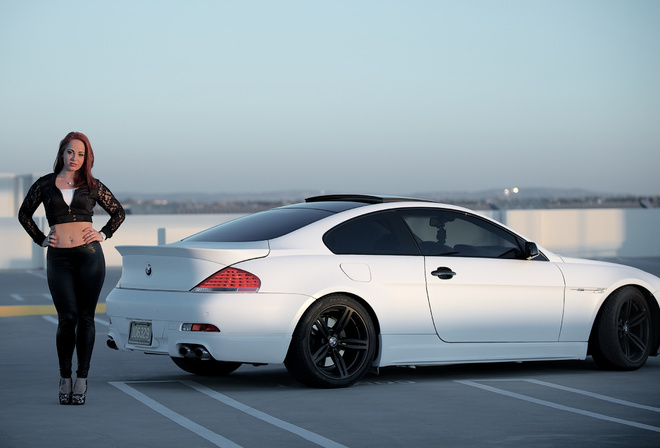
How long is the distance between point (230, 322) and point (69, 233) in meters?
1.21

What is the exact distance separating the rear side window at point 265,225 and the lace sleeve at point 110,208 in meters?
0.85

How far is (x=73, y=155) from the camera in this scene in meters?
7.70

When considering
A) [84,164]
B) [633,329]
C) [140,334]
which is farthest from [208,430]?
[633,329]

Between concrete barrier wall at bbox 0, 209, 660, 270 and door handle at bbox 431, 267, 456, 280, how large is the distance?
1792 cm

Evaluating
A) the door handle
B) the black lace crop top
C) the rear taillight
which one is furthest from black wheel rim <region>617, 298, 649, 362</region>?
the black lace crop top

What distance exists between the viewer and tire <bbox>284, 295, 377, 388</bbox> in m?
8.01

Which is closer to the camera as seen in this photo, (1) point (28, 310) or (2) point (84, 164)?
(2) point (84, 164)

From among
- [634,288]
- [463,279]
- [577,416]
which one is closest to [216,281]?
[463,279]

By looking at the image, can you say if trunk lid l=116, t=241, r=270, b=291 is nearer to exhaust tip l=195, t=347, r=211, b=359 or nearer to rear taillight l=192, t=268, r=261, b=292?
rear taillight l=192, t=268, r=261, b=292

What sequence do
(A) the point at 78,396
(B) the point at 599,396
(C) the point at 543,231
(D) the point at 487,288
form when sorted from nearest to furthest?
(A) the point at 78,396
(B) the point at 599,396
(D) the point at 487,288
(C) the point at 543,231

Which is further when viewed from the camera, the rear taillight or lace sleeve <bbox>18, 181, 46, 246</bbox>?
the rear taillight

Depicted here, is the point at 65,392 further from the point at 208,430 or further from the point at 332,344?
the point at 332,344

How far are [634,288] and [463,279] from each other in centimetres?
181

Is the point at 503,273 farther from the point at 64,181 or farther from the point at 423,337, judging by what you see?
the point at 64,181
